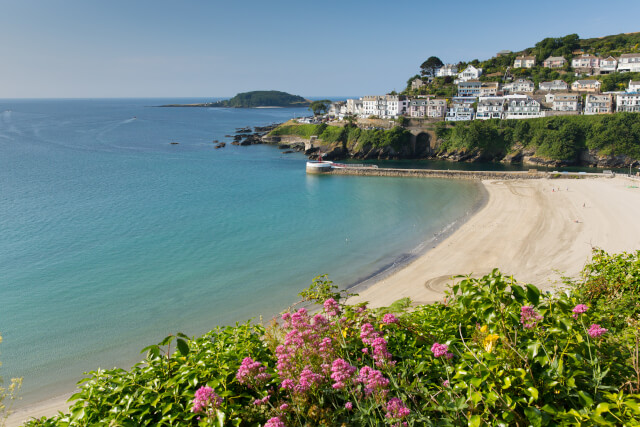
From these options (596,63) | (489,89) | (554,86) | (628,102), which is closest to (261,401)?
(628,102)

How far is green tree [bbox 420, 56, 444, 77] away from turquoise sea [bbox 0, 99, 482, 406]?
6929cm

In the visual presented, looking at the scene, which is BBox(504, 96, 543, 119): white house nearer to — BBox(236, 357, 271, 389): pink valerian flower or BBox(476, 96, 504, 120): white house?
BBox(476, 96, 504, 120): white house

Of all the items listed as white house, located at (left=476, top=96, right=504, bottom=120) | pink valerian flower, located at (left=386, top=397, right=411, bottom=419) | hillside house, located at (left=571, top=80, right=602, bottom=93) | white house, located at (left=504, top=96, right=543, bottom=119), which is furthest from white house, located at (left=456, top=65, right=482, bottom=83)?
pink valerian flower, located at (left=386, top=397, right=411, bottom=419)

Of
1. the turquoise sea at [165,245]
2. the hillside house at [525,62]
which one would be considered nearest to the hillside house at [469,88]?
the hillside house at [525,62]

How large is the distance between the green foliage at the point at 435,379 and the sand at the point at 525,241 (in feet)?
34.2

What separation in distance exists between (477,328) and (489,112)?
74170 mm

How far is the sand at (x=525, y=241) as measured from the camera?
763 inches

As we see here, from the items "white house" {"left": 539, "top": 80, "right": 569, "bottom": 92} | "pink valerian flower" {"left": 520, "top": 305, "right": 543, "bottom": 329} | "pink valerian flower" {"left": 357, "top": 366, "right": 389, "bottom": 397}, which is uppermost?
"white house" {"left": 539, "top": 80, "right": 569, "bottom": 92}

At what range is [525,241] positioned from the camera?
25453 millimetres

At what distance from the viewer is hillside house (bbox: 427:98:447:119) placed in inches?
2844

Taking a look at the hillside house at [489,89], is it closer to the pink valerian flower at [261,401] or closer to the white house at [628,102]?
the white house at [628,102]

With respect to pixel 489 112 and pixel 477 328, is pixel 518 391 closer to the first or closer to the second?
pixel 477 328

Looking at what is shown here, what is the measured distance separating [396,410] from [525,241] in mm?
25839

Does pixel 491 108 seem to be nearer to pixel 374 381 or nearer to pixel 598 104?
pixel 598 104
